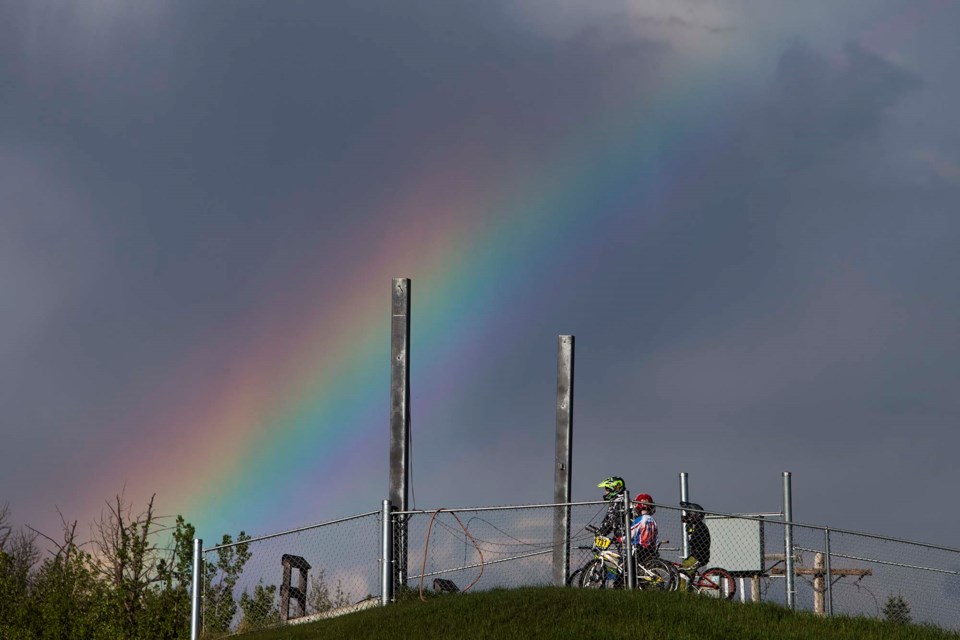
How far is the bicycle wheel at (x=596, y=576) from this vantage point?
706 inches

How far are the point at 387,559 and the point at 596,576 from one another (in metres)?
3.36

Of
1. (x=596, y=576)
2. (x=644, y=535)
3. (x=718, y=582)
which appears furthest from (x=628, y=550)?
(x=718, y=582)

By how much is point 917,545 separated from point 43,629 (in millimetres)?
19963

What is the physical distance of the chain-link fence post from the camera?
1841 centimetres

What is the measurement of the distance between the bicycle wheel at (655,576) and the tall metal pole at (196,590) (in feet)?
25.2

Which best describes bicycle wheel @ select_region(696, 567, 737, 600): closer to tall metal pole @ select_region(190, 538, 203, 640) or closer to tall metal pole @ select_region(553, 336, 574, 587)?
tall metal pole @ select_region(553, 336, 574, 587)

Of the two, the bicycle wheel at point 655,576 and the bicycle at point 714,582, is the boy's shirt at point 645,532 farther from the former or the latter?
the bicycle at point 714,582

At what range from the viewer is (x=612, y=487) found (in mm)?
18188

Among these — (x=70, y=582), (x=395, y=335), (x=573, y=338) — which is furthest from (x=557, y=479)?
(x=70, y=582)

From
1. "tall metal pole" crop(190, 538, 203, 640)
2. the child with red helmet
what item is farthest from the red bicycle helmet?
"tall metal pole" crop(190, 538, 203, 640)

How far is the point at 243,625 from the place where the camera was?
1980 centimetres

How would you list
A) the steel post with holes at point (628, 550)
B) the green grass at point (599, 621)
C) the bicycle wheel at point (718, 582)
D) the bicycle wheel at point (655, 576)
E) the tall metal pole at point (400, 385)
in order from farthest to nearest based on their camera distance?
the tall metal pole at point (400, 385) < the bicycle wheel at point (718, 582) < the bicycle wheel at point (655, 576) < the steel post with holes at point (628, 550) < the green grass at point (599, 621)

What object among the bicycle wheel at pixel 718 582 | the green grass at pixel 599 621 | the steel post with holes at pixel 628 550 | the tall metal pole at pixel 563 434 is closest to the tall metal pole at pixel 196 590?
the green grass at pixel 599 621

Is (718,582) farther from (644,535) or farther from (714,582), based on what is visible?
A: (644,535)
